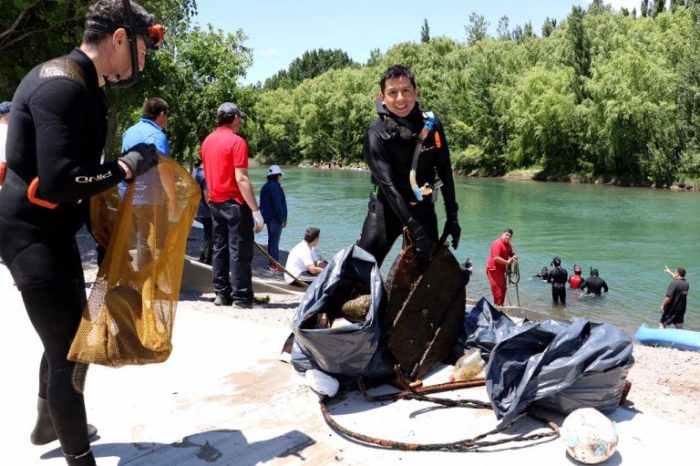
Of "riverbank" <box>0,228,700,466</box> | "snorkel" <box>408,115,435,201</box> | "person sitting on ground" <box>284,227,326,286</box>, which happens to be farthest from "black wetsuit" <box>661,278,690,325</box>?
"snorkel" <box>408,115,435,201</box>

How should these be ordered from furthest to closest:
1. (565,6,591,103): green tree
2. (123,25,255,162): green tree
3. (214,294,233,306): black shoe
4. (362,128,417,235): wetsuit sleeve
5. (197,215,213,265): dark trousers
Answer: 1. (565,6,591,103): green tree
2. (123,25,255,162): green tree
3. (197,215,213,265): dark trousers
4. (214,294,233,306): black shoe
5. (362,128,417,235): wetsuit sleeve

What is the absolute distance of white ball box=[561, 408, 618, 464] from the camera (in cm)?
296

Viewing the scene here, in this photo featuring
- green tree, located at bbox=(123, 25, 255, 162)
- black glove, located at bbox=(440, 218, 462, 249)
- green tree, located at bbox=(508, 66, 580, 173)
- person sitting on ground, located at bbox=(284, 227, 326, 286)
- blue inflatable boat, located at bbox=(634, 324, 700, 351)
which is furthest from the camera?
green tree, located at bbox=(508, 66, 580, 173)

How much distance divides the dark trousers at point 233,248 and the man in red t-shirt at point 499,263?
20.2 feet

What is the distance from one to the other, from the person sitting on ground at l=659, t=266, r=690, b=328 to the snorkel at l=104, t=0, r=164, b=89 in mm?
11096

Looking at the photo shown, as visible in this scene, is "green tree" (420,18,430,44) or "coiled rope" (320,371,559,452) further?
"green tree" (420,18,430,44)

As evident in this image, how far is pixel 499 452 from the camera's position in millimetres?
3141

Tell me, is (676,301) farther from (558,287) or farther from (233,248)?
(233,248)

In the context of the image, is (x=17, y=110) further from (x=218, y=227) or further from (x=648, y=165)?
(x=648, y=165)

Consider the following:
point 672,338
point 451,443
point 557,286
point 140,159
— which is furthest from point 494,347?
point 557,286

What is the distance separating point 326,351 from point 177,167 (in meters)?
1.38

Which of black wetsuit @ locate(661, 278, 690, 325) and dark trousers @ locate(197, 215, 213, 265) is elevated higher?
dark trousers @ locate(197, 215, 213, 265)

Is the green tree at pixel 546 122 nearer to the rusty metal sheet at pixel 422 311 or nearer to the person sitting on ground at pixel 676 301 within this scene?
the person sitting on ground at pixel 676 301

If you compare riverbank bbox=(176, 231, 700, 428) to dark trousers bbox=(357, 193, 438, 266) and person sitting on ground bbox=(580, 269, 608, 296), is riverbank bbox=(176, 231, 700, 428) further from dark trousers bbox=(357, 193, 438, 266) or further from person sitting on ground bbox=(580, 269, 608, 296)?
person sitting on ground bbox=(580, 269, 608, 296)
